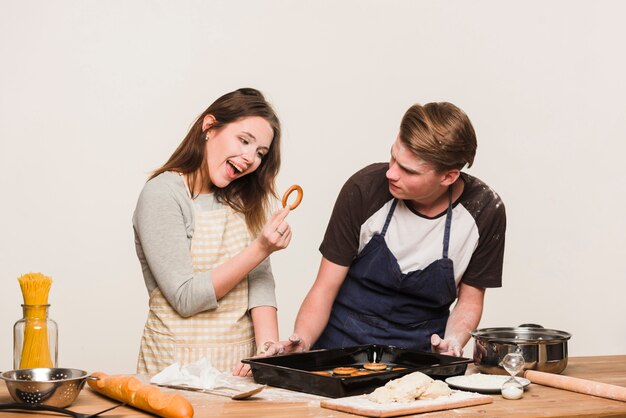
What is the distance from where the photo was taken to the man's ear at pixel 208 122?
2.91 meters

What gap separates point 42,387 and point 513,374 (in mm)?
1183

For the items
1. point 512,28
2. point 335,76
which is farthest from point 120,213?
point 512,28

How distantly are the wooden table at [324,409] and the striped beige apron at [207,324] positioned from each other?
1.85 ft

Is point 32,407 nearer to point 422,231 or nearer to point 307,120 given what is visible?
point 422,231

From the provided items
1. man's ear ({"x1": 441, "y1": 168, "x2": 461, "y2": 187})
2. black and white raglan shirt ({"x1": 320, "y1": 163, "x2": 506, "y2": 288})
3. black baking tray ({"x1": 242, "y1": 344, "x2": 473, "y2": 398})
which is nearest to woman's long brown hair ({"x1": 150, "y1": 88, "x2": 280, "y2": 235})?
black and white raglan shirt ({"x1": 320, "y1": 163, "x2": 506, "y2": 288})

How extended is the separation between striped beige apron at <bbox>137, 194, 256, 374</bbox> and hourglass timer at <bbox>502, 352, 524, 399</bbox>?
91cm

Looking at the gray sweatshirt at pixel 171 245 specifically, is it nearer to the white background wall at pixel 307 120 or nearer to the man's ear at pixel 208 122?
the man's ear at pixel 208 122

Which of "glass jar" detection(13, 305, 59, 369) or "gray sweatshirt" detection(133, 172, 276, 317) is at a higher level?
"gray sweatshirt" detection(133, 172, 276, 317)

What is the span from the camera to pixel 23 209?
14.2 ft

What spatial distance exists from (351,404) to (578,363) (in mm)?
1065

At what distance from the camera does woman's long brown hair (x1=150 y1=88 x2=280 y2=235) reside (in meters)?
2.89

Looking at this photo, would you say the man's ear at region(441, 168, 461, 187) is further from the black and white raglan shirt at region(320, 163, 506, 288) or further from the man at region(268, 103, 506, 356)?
the black and white raglan shirt at region(320, 163, 506, 288)

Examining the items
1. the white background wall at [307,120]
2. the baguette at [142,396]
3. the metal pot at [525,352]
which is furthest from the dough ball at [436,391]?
the white background wall at [307,120]

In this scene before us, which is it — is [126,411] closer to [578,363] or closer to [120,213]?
[578,363]
